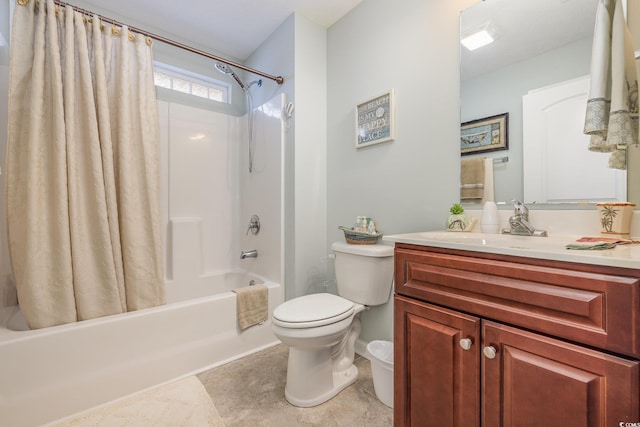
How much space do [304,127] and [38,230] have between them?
1630 mm

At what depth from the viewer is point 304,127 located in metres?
2.05

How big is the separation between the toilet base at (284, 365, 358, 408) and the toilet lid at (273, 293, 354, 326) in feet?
1.20

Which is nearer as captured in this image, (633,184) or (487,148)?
(633,184)

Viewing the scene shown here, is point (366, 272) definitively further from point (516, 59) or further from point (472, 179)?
point (516, 59)

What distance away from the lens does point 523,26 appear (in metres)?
1.22

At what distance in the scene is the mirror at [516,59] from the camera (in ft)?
3.55

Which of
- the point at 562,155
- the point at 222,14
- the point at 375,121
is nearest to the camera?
the point at 562,155

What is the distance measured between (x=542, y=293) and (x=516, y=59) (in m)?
1.10

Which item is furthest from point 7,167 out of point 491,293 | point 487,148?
point 487,148

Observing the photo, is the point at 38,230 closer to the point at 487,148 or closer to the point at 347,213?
the point at 347,213

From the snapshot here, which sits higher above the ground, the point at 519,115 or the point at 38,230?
the point at 519,115

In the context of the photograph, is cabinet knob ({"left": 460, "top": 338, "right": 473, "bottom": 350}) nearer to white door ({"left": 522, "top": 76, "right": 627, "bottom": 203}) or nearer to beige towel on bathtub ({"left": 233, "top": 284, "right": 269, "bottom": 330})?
white door ({"left": 522, "top": 76, "right": 627, "bottom": 203})

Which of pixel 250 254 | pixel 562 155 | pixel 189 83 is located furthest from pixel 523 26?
pixel 189 83

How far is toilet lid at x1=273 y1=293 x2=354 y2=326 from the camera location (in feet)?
4.35
